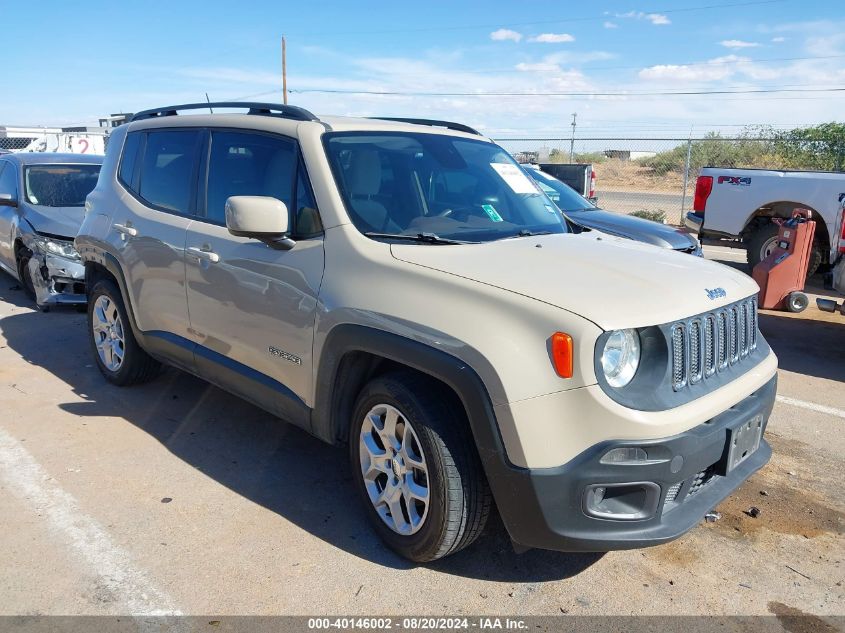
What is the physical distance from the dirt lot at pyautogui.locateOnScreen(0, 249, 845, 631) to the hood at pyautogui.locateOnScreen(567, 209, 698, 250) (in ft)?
9.50

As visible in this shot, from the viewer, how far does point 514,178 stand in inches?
169

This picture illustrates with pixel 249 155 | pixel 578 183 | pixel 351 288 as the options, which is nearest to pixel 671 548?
pixel 351 288

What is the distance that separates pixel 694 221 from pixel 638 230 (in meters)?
Result: 3.67

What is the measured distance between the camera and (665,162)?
124 feet

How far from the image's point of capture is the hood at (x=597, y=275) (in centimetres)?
270

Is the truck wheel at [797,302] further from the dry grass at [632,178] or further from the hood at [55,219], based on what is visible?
the dry grass at [632,178]

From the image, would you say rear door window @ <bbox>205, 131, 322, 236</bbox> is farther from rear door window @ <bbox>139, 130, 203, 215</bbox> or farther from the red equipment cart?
the red equipment cart

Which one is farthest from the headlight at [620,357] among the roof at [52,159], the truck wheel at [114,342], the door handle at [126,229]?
the roof at [52,159]

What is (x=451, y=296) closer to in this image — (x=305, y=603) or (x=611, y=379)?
(x=611, y=379)

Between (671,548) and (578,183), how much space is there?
10665mm

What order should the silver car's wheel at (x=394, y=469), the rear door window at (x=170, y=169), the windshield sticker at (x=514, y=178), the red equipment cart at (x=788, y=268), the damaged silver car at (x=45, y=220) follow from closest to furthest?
1. the silver car's wheel at (x=394, y=469)
2. the windshield sticker at (x=514, y=178)
3. the rear door window at (x=170, y=169)
4. the damaged silver car at (x=45, y=220)
5. the red equipment cart at (x=788, y=268)

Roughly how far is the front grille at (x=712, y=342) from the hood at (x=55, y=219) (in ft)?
22.0

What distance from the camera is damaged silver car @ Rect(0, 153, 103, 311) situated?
7.67 m

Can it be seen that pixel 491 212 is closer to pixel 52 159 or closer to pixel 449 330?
pixel 449 330
